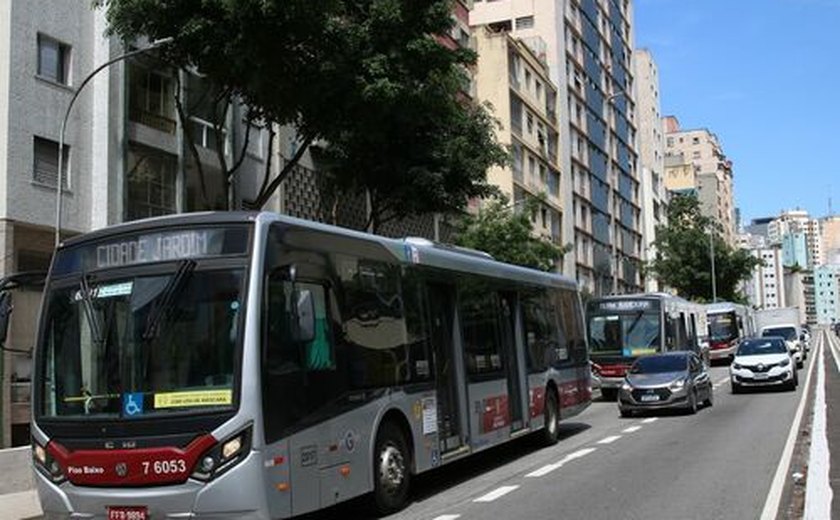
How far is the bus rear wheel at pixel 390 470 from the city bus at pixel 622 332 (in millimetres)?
18162

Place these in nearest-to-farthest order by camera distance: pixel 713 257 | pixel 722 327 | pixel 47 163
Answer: pixel 47 163 → pixel 722 327 → pixel 713 257

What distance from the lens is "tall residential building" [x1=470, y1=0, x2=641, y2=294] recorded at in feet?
235

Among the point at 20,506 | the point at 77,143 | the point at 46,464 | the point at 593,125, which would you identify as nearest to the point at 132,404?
the point at 46,464

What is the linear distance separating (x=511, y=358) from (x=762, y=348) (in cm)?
1637

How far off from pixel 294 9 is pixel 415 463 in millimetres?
9021

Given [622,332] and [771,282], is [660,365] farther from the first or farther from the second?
[771,282]

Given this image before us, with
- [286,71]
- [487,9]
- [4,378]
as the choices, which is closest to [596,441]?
[286,71]

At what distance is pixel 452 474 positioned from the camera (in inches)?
546

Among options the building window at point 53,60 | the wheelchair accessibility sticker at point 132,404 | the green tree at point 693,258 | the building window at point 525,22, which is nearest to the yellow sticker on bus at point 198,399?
the wheelchair accessibility sticker at point 132,404

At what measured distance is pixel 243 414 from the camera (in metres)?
8.34

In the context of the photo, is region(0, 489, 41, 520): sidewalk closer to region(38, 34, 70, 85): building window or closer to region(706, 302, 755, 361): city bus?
region(38, 34, 70, 85): building window

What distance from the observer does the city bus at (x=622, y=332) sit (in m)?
28.5

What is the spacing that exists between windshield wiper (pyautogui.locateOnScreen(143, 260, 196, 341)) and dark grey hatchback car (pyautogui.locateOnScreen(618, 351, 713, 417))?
15216 millimetres

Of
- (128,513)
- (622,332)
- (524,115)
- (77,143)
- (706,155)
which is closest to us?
(128,513)
